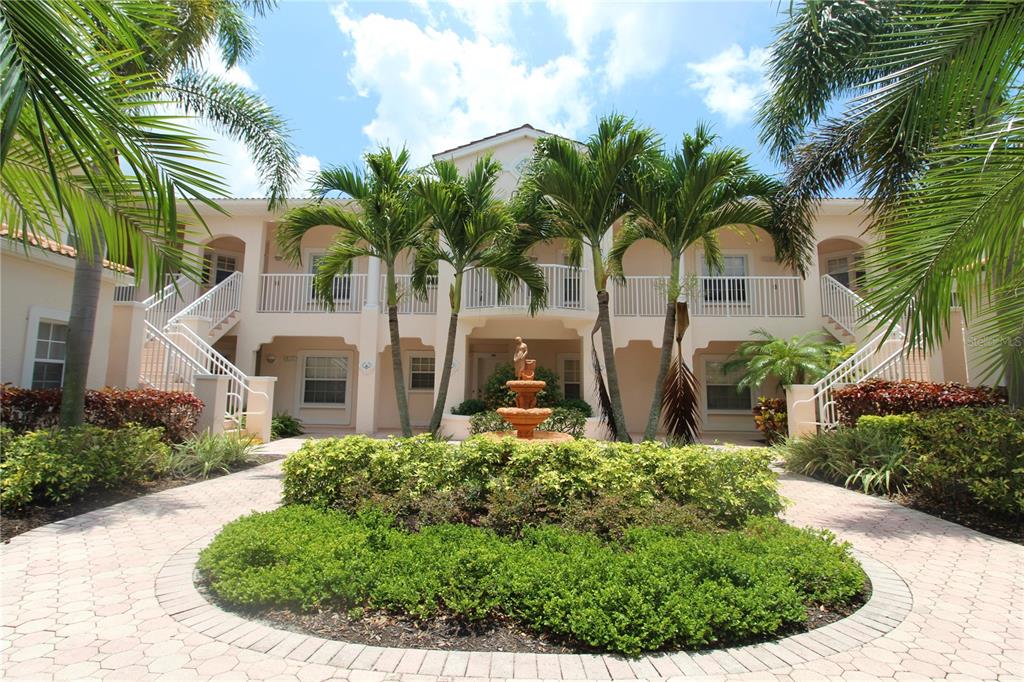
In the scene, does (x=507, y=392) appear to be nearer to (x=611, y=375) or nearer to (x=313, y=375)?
(x=611, y=375)

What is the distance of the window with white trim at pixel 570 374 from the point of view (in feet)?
54.6

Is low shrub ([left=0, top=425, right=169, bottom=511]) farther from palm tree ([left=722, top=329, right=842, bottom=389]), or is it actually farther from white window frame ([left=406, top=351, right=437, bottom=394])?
palm tree ([left=722, top=329, right=842, bottom=389])

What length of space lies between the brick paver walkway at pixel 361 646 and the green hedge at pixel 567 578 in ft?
0.52

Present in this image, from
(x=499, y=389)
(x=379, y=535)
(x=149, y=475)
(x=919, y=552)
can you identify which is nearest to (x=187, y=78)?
(x=149, y=475)

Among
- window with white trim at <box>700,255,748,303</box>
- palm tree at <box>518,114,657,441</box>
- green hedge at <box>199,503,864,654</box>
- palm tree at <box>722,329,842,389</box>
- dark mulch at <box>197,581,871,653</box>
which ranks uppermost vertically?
palm tree at <box>518,114,657,441</box>

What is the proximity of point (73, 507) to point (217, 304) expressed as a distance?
9461 millimetres

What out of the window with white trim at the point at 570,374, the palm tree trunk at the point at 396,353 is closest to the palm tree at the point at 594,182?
the palm tree trunk at the point at 396,353

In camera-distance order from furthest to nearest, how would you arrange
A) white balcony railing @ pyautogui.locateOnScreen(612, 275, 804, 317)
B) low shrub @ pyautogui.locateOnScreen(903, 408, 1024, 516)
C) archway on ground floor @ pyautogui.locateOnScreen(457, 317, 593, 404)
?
archway on ground floor @ pyautogui.locateOnScreen(457, 317, 593, 404)
white balcony railing @ pyautogui.locateOnScreen(612, 275, 804, 317)
low shrub @ pyautogui.locateOnScreen(903, 408, 1024, 516)

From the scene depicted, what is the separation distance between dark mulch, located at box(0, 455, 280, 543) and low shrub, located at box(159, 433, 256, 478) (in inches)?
10.2

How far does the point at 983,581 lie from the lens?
4234mm

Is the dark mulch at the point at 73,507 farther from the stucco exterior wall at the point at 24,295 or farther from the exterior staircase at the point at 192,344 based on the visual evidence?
the stucco exterior wall at the point at 24,295

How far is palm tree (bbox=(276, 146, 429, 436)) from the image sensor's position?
10000 millimetres

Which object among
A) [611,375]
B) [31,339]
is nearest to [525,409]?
[611,375]

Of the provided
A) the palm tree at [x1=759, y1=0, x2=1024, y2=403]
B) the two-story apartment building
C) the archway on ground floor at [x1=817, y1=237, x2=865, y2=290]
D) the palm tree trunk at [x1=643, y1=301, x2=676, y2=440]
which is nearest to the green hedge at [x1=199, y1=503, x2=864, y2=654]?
the palm tree at [x1=759, y1=0, x2=1024, y2=403]
